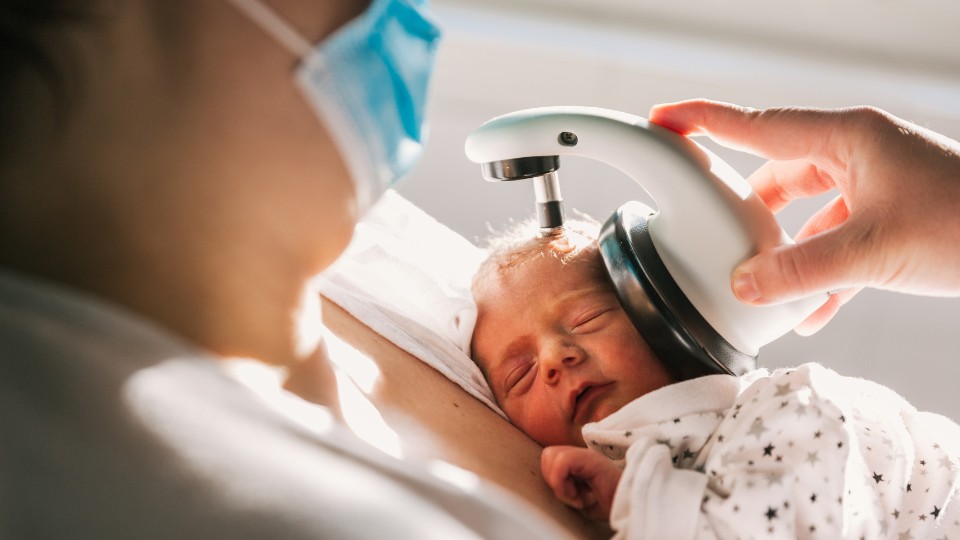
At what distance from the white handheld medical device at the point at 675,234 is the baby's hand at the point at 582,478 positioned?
200mm

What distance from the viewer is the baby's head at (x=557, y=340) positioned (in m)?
0.94

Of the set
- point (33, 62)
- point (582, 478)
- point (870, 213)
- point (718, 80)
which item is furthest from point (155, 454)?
point (718, 80)

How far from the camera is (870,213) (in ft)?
2.67

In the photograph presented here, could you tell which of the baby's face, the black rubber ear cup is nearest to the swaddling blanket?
the baby's face

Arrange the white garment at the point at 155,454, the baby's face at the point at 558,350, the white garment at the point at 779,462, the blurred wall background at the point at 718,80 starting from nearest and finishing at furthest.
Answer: the white garment at the point at 155,454 < the white garment at the point at 779,462 < the baby's face at the point at 558,350 < the blurred wall background at the point at 718,80

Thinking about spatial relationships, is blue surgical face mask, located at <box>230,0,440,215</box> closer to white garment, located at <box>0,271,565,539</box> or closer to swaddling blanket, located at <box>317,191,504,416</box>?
white garment, located at <box>0,271,565,539</box>

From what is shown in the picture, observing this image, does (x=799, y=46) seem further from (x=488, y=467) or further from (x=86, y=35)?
(x=86, y=35)

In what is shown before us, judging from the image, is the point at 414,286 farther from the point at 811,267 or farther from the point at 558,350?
the point at 811,267

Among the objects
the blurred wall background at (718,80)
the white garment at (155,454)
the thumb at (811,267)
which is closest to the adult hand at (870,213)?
the thumb at (811,267)

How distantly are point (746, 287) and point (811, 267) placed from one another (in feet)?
0.21

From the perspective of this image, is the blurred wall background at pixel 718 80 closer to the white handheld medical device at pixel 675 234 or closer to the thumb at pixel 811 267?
the white handheld medical device at pixel 675 234

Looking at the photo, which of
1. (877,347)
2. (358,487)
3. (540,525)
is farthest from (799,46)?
(358,487)

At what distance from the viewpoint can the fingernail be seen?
2.77 ft

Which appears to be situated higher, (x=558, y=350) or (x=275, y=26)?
(x=275, y=26)
